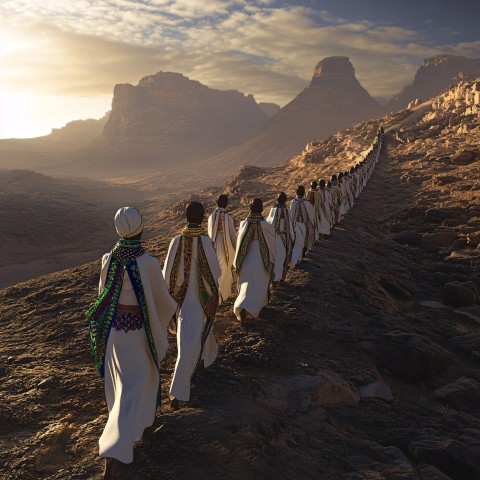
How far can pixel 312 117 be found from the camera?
14100 cm

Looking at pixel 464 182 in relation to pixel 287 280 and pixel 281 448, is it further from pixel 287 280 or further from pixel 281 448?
pixel 281 448

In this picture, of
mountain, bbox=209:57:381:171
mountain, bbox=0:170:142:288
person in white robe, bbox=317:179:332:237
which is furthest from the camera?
mountain, bbox=209:57:381:171

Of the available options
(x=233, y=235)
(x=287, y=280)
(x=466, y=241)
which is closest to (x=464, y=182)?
(x=466, y=241)

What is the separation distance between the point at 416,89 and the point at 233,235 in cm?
18405

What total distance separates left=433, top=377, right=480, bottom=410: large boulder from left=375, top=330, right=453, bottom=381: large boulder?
0.37 m

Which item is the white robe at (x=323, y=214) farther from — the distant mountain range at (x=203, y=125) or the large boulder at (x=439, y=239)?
the distant mountain range at (x=203, y=125)

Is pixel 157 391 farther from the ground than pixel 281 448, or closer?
farther from the ground

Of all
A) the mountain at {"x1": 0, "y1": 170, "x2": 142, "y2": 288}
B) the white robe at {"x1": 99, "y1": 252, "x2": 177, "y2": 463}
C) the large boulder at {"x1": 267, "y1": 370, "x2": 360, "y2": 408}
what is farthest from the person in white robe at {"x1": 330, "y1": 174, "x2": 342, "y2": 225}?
the mountain at {"x1": 0, "y1": 170, "x2": 142, "y2": 288}

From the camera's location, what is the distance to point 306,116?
141m

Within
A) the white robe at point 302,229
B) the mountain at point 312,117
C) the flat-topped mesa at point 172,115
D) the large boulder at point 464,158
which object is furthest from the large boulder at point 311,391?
the flat-topped mesa at point 172,115

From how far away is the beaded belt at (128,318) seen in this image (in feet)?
11.9

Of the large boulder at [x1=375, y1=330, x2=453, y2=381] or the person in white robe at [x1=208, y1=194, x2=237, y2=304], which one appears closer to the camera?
the large boulder at [x1=375, y1=330, x2=453, y2=381]

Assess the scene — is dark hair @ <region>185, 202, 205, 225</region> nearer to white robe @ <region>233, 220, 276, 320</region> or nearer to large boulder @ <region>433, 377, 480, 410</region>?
white robe @ <region>233, 220, 276, 320</region>

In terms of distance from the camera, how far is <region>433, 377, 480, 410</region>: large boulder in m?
5.21
